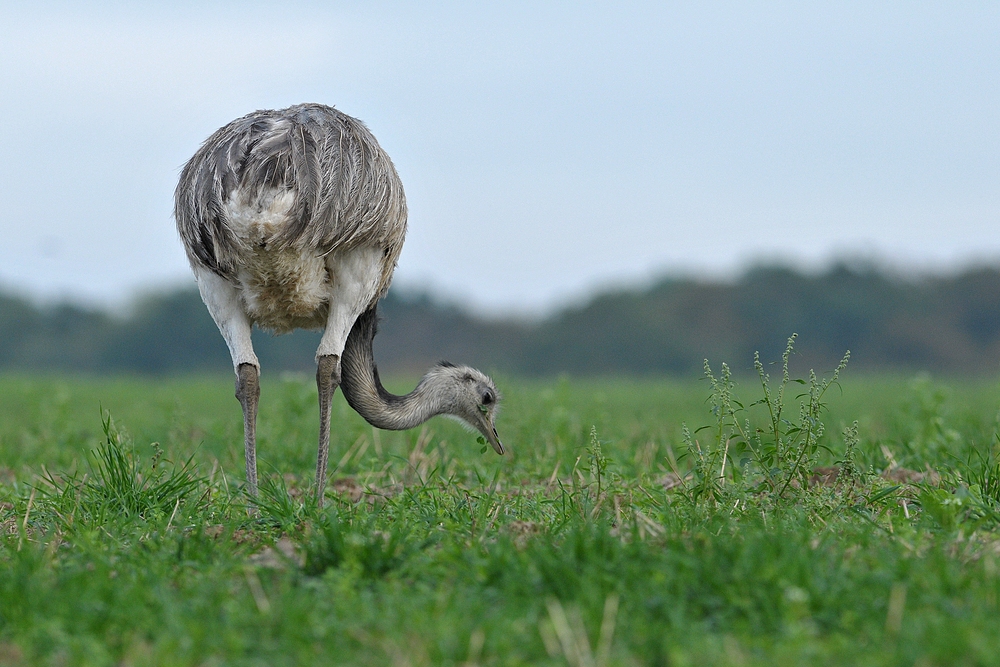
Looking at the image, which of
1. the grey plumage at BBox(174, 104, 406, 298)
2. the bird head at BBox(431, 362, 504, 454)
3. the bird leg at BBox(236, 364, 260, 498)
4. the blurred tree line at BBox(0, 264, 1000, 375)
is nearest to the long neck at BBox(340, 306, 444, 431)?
the bird head at BBox(431, 362, 504, 454)

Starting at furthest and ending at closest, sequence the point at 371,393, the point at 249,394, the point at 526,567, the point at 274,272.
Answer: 1. the point at 371,393
2. the point at 249,394
3. the point at 274,272
4. the point at 526,567

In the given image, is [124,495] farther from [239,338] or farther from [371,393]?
[371,393]

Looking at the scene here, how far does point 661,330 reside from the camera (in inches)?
1793

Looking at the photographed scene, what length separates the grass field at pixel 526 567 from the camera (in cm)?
359

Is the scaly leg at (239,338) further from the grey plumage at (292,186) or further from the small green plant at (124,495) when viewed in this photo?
the small green plant at (124,495)

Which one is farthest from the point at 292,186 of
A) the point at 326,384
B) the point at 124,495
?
the point at 124,495

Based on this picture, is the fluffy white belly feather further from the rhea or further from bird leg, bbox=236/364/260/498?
bird leg, bbox=236/364/260/498

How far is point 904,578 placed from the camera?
4.10m

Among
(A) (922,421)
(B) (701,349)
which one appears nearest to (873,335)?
(B) (701,349)

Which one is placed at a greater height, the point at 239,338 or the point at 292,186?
the point at 292,186

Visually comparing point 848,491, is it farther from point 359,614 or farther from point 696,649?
point 359,614

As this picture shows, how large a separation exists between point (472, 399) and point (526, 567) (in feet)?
10.4

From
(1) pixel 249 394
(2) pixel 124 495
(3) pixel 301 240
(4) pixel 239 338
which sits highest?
(3) pixel 301 240

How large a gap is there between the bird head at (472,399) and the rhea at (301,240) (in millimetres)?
193
